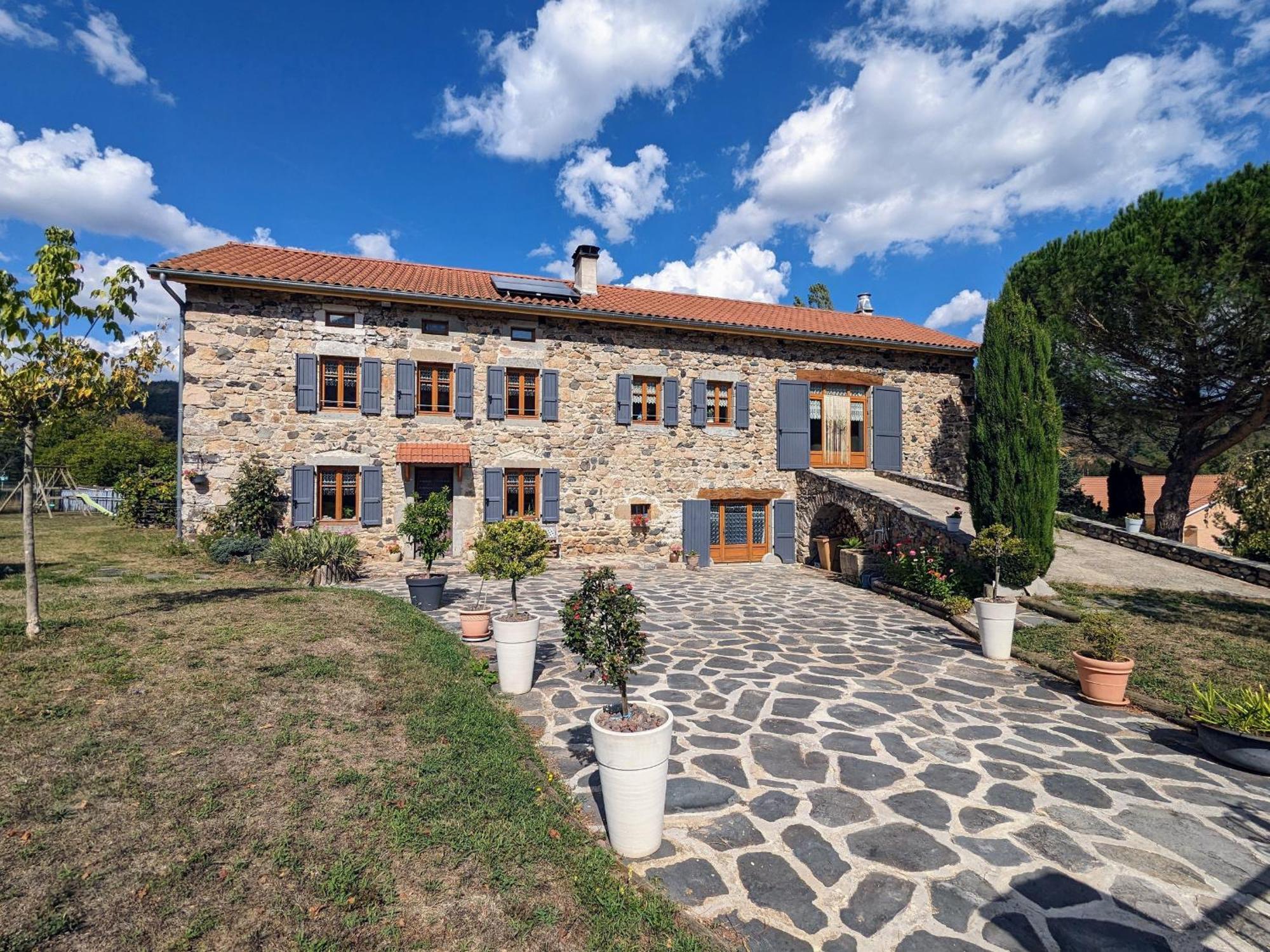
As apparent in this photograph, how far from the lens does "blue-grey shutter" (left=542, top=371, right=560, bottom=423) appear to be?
1430 centimetres

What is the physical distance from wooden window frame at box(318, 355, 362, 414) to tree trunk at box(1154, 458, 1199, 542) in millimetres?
22552

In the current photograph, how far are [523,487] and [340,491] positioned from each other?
424 centimetres

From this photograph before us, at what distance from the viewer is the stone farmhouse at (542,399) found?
12484mm

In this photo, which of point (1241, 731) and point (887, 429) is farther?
point (887, 429)

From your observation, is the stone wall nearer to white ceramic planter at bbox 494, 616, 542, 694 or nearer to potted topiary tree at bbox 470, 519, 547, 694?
potted topiary tree at bbox 470, 519, 547, 694

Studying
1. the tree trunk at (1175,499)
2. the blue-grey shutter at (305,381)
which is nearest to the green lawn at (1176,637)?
the tree trunk at (1175,499)

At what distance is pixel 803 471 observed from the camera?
16.1 metres

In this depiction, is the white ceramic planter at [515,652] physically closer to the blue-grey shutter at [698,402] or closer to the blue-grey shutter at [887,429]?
the blue-grey shutter at [698,402]

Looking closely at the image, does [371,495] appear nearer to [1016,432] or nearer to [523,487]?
[523,487]

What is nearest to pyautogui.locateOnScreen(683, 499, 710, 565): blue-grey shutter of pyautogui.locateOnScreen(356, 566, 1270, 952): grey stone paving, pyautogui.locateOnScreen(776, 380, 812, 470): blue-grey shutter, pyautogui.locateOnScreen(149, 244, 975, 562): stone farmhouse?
pyautogui.locateOnScreen(149, 244, 975, 562): stone farmhouse

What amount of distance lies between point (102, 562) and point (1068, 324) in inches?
957

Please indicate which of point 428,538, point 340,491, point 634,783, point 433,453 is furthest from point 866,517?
point 340,491

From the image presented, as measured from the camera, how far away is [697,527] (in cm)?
1538

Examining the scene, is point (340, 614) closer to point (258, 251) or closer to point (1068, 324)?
point (258, 251)
